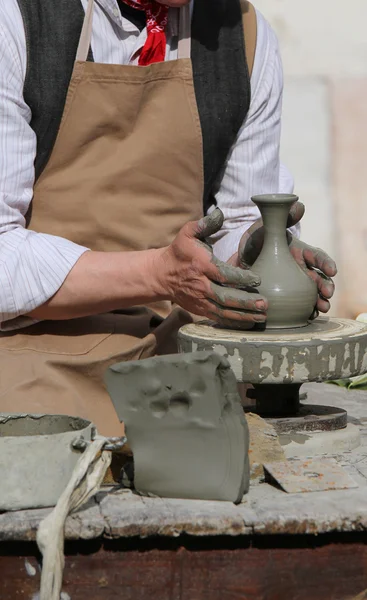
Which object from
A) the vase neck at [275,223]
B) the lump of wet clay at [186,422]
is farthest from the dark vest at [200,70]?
the lump of wet clay at [186,422]

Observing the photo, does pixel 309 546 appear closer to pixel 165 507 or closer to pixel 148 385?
pixel 165 507

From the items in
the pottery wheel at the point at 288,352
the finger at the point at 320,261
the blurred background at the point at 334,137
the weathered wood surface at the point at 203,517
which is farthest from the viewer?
the blurred background at the point at 334,137

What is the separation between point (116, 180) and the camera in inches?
122

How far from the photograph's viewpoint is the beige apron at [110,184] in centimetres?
305

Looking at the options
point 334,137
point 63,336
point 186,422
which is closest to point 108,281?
point 63,336

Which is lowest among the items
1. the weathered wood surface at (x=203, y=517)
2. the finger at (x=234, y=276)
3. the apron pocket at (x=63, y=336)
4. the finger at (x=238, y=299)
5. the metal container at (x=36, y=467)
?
the weathered wood surface at (x=203, y=517)

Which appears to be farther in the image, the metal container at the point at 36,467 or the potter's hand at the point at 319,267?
the potter's hand at the point at 319,267

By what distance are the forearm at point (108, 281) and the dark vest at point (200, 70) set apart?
1.29 ft

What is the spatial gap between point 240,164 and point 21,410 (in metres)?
1.18

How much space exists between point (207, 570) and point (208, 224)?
37.1 inches

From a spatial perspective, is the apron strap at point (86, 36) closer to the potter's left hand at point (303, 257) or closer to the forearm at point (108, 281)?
the forearm at point (108, 281)

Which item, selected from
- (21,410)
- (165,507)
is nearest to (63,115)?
(21,410)

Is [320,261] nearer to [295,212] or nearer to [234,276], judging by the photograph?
[295,212]

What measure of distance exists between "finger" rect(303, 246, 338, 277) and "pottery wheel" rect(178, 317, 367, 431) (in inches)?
7.2
